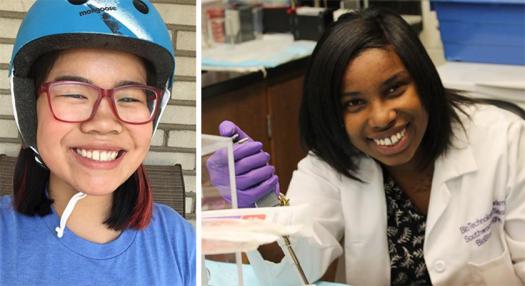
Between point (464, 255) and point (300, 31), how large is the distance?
66.4 inches

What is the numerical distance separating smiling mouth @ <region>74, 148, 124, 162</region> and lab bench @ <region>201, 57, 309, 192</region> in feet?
4.83

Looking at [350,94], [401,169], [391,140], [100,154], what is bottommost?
[401,169]

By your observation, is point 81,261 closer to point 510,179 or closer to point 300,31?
point 510,179

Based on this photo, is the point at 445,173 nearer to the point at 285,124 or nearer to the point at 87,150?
the point at 87,150

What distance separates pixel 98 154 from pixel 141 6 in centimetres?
16

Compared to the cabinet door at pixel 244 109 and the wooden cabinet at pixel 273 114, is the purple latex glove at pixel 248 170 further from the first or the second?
the wooden cabinet at pixel 273 114

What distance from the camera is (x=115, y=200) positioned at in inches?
31.3

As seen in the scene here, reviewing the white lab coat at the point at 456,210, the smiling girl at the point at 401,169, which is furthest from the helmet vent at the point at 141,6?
the white lab coat at the point at 456,210

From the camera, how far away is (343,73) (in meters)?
1.38

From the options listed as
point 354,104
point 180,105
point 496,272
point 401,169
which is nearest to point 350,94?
point 354,104

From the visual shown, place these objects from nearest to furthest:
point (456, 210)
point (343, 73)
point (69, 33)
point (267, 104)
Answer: point (69, 33), point (343, 73), point (456, 210), point (267, 104)

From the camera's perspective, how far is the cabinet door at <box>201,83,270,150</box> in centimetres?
225

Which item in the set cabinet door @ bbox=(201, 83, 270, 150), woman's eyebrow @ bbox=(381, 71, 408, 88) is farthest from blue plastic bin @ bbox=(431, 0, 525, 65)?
woman's eyebrow @ bbox=(381, 71, 408, 88)

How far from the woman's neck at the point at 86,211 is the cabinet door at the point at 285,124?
173 centimetres
